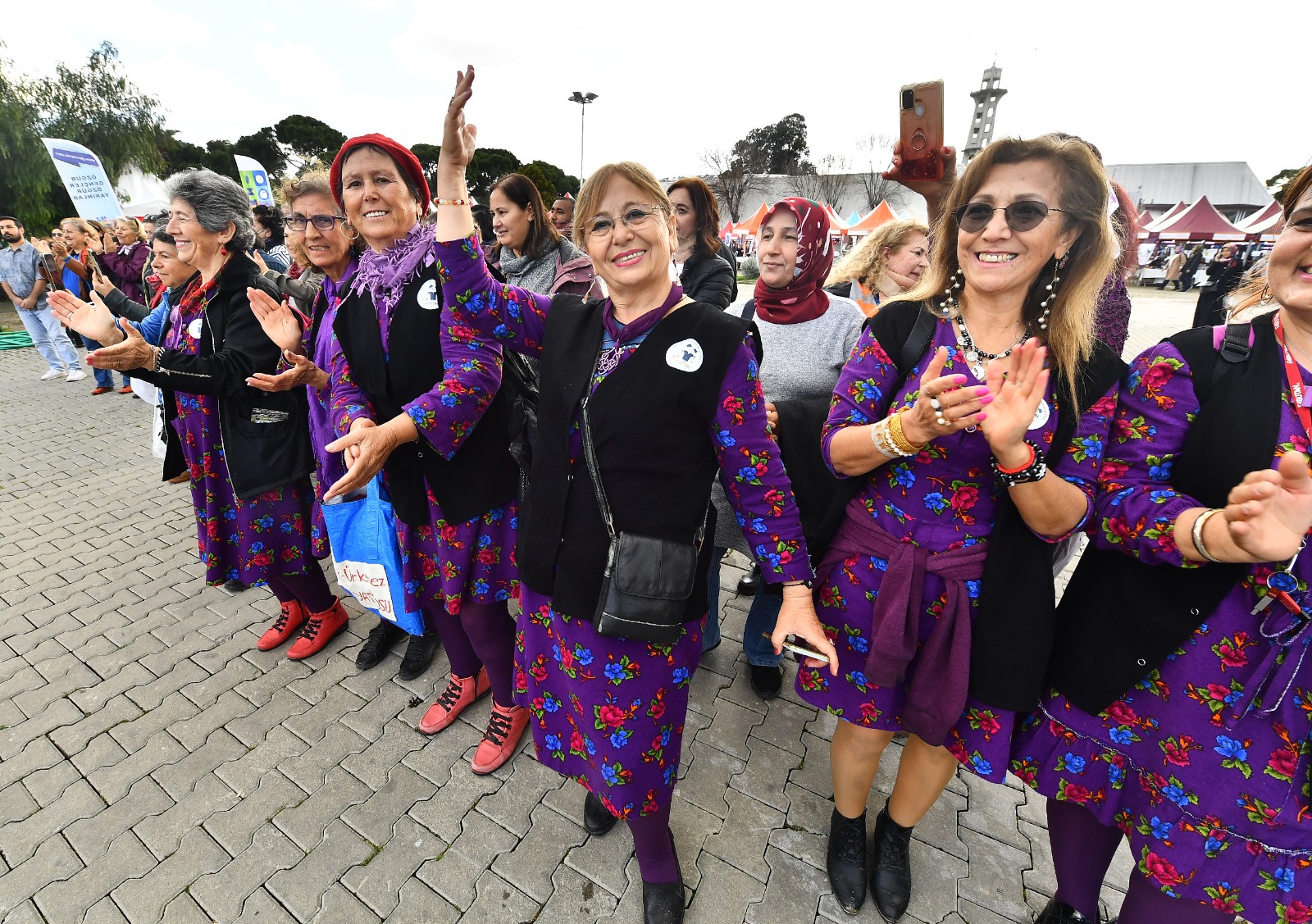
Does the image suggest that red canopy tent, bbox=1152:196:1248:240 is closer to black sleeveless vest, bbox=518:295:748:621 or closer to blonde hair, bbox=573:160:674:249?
blonde hair, bbox=573:160:674:249

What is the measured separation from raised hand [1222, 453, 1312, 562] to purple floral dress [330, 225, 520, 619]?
1.97 meters

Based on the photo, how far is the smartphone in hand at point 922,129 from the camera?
1.92 m

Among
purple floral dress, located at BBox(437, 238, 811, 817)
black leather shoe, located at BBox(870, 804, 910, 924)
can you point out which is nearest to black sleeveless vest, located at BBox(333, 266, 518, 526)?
purple floral dress, located at BBox(437, 238, 811, 817)

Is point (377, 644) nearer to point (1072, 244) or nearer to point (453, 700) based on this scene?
point (453, 700)

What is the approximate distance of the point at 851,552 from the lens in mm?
1784

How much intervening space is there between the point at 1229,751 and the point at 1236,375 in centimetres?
86

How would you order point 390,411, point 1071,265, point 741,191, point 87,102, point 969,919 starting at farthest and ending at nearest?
point 741,191
point 87,102
point 390,411
point 969,919
point 1071,265

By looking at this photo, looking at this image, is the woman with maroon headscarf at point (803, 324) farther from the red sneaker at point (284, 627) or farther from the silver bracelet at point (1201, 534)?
the red sneaker at point (284, 627)

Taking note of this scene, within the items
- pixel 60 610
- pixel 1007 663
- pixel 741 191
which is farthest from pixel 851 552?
pixel 741 191

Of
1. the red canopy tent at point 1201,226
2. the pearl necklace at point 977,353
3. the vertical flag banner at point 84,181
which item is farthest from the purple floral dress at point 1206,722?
the red canopy tent at point 1201,226

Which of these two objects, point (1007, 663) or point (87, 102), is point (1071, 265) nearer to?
point (1007, 663)

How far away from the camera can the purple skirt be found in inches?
67.8

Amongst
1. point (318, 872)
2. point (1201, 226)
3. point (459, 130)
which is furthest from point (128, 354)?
point (1201, 226)

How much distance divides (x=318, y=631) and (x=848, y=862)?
9.54 ft
